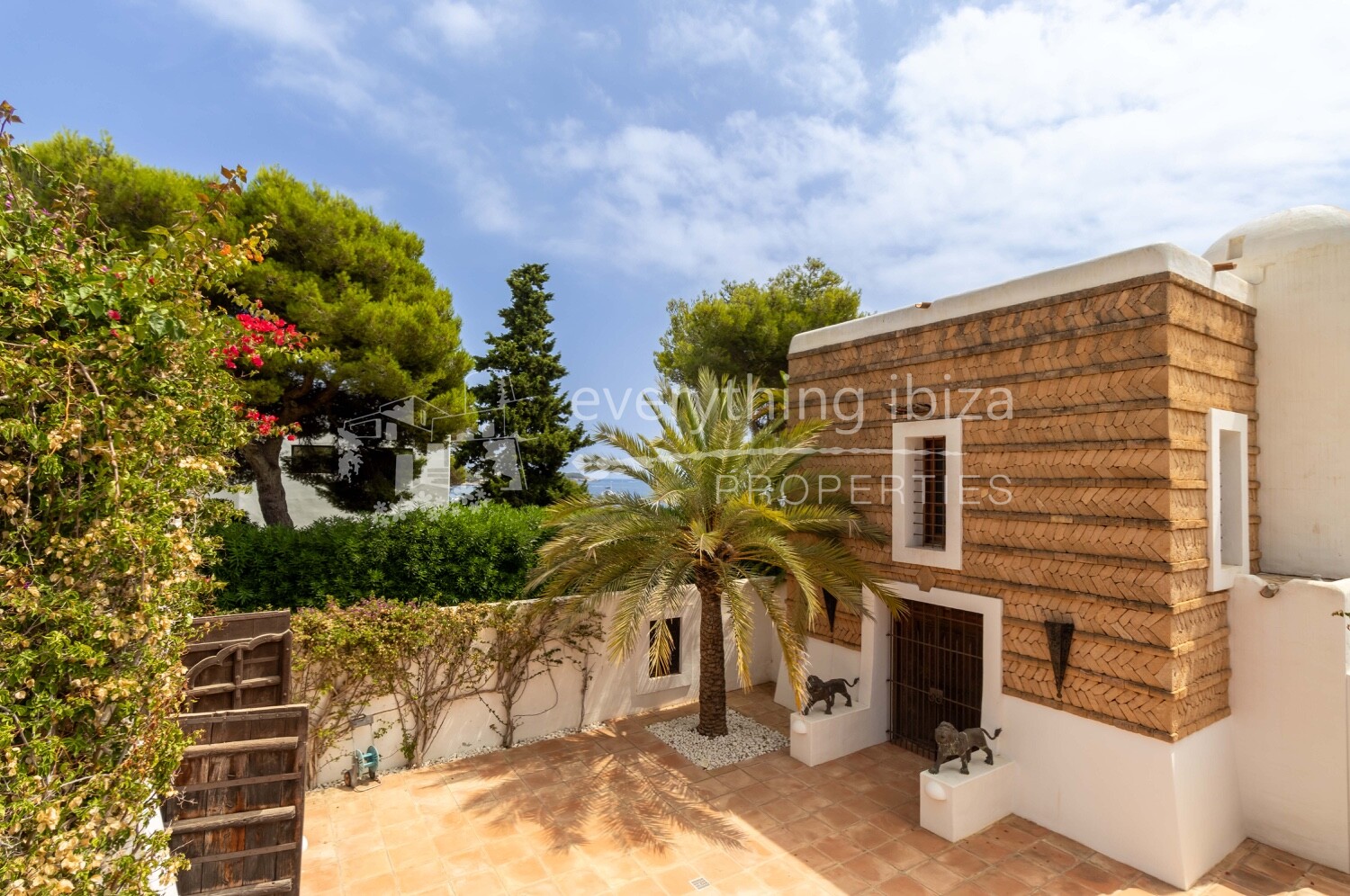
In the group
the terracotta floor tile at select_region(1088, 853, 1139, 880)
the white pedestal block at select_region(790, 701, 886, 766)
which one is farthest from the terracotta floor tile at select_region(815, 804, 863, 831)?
the terracotta floor tile at select_region(1088, 853, 1139, 880)

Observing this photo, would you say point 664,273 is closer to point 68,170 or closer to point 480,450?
point 480,450

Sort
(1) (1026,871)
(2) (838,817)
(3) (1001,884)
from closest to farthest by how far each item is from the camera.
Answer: (3) (1001,884), (1) (1026,871), (2) (838,817)

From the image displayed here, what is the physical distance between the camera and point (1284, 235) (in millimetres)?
7918

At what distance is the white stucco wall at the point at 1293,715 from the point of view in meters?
6.73

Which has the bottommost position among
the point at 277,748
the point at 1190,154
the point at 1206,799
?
the point at 1206,799

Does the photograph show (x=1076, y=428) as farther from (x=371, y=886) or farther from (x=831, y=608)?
(x=371, y=886)

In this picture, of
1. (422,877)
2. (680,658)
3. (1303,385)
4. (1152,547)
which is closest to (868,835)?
(1152,547)

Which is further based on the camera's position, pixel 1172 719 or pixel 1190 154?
pixel 1190 154

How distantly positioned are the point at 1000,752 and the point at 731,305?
40.5ft

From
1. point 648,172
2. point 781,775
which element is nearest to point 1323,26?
point 648,172

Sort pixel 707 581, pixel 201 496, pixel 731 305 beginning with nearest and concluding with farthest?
pixel 201 496 → pixel 707 581 → pixel 731 305

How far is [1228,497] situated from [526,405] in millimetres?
14793

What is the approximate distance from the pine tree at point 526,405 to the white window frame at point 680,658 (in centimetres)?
699

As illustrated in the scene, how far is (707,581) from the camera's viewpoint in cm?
905
